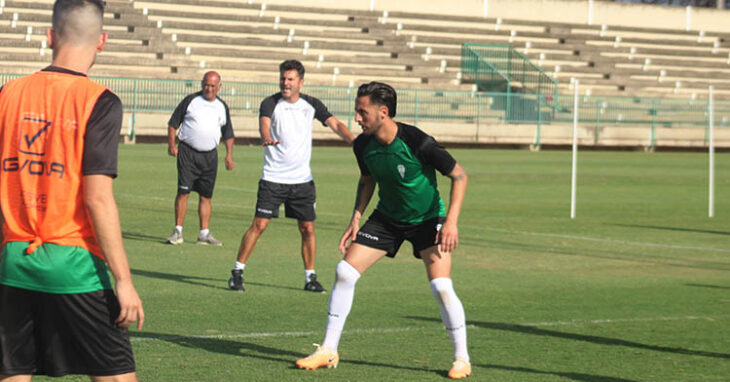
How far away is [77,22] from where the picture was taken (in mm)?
3998

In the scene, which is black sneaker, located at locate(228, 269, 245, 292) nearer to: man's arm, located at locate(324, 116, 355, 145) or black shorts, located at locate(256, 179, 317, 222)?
black shorts, located at locate(256, 179, 317, 222)

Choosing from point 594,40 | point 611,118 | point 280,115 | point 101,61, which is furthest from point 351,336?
point 594,40

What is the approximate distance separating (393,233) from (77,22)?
3.46 metres

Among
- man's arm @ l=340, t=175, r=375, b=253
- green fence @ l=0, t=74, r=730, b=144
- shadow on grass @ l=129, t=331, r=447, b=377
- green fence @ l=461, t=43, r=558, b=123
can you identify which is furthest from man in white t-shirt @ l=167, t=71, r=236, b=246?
green fence @ l=461, t=43, r=558, b=123

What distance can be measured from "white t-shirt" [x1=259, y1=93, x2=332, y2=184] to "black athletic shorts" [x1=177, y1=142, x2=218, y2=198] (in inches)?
151

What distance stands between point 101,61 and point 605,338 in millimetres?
34584

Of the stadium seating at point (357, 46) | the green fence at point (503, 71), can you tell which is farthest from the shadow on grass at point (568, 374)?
the green fence at point (503, 71)

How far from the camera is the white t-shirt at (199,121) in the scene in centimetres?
1406

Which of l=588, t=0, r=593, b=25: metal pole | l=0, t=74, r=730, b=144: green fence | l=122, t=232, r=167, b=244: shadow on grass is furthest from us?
l=588, t=0, r=593, b=25: metal pole

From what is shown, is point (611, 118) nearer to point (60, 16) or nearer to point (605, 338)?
point (605, 338)

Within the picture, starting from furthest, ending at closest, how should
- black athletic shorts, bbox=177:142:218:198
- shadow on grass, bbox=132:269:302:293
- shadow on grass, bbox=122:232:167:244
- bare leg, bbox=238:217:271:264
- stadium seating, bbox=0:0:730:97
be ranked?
stadium seating, bbox=0:0:730:97
black athletic shorts, bbox=177:142:218:198
shadow on grass, bbox=122:232:167:244
shadow on grass, bbox=132:269:302:293
bare leg, bbox=238:217:271:264

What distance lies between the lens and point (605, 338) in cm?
817

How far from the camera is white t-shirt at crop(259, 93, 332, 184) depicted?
10.5 m

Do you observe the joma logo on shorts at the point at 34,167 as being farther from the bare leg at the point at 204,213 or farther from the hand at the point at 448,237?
the bare leg at the point at 204,213
